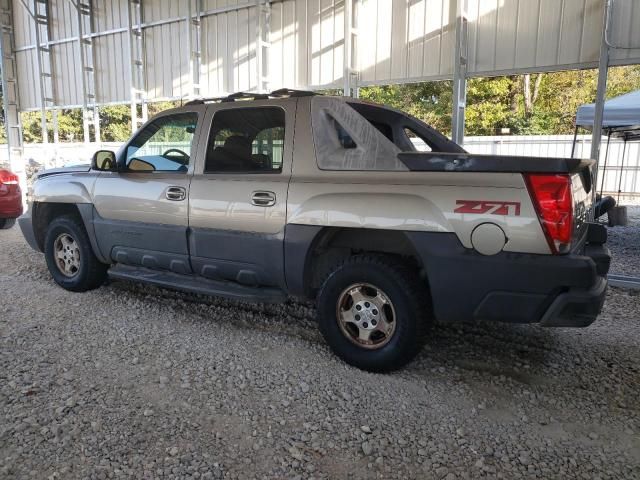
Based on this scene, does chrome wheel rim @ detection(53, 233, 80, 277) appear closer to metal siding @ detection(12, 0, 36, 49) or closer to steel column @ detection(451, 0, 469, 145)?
steel column @ detection(451, 0, 469, 145)

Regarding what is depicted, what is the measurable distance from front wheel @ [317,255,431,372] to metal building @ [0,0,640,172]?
16.2 feet

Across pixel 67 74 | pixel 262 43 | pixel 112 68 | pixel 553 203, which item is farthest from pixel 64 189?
pixel 67 74

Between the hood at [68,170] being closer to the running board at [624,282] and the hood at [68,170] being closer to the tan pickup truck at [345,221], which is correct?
the tan pickup truck at [345,221]

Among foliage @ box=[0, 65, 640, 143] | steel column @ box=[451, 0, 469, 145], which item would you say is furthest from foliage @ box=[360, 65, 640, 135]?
steel column @ box=[451, 0, 469, 145]

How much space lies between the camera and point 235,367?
346 centimetres

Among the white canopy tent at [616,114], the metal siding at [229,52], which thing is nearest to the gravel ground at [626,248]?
the white canopy tent at [616,114]

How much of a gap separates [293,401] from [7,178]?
8.12 meters

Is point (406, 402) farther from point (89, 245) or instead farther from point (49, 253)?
point (49, 253)

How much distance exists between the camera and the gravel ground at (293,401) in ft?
7.98

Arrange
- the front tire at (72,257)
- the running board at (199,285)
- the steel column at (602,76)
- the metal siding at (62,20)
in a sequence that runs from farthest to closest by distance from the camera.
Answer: the metal siding at (62,20) → the steel column at (602,76) → the front tire at (72,257) → the running board at (199,285)

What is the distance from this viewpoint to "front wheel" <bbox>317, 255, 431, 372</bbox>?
3205 millimetres

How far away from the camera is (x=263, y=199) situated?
3.70 m

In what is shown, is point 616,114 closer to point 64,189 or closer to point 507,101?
point 64,189

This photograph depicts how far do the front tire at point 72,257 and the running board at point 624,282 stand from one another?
5687 millimetres
